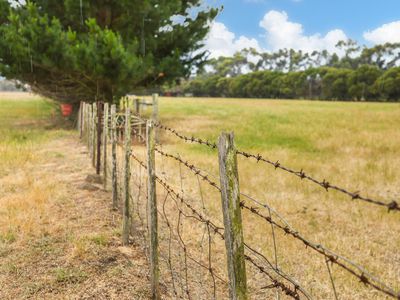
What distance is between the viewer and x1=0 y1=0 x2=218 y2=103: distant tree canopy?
514 inches

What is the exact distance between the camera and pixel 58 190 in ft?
23.4

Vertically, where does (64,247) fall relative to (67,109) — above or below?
below

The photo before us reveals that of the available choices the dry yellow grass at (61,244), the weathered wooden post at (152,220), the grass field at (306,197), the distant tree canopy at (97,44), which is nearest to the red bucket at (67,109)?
the distant tree canopy at (97,44)

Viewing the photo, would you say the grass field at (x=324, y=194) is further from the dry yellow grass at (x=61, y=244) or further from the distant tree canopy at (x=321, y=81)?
the distant tree canopy at (x=321, y=81)

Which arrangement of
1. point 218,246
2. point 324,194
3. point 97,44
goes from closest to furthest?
point 218,246 → point 324,194 → point 97,44

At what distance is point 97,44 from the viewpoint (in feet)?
42.7

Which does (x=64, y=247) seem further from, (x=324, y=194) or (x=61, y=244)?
(x=324, y=194)

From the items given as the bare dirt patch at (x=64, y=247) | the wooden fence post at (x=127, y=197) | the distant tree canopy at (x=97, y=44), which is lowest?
the bare dirt patch at (x=64, y=247)

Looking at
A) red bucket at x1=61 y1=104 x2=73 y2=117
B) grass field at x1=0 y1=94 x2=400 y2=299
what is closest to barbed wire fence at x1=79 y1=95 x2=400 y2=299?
grass field at x1=0 y1=94 x2=400 y2=299

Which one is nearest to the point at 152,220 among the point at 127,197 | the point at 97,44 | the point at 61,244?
the point at 127,197

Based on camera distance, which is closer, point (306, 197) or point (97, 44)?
point (306, 197)

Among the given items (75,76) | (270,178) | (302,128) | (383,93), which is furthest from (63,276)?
(383,93)

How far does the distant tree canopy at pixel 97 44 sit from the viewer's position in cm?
1305

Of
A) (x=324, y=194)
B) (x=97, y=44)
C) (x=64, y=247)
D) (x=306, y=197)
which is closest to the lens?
(x=64, y=247)
